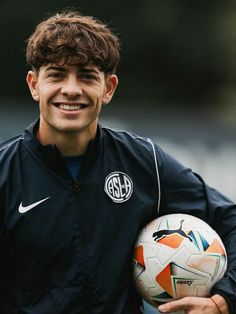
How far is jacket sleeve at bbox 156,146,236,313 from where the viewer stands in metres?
5.38

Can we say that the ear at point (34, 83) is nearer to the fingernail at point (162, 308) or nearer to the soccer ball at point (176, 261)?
the soccer ball at point (176, 261)

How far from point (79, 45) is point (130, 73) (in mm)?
17369

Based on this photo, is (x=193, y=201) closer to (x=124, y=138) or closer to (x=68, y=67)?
(x=124, y=138)

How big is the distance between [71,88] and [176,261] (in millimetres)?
1040

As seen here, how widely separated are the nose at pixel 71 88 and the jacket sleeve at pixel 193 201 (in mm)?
649

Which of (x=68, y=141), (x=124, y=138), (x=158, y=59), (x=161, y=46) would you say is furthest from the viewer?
(x=158, y=59)

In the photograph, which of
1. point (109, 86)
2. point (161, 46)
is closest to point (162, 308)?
point (109, 86)

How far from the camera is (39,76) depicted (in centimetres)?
520

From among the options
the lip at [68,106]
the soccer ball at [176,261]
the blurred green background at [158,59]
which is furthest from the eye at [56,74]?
the blurred green background at [158,59]

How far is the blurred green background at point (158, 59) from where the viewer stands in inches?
836

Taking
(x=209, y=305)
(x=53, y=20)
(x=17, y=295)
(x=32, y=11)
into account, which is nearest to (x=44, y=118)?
(x=53, y=20)

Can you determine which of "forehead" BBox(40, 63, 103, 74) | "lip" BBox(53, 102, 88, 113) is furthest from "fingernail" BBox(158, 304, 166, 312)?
"forehead" BBox(40, 63, 103, 74)

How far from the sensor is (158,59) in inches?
909

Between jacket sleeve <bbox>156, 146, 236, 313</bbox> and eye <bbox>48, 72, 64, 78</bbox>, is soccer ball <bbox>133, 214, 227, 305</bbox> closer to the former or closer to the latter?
jacket sleeve <bbox>156, 146, 236, 313</bbox>
